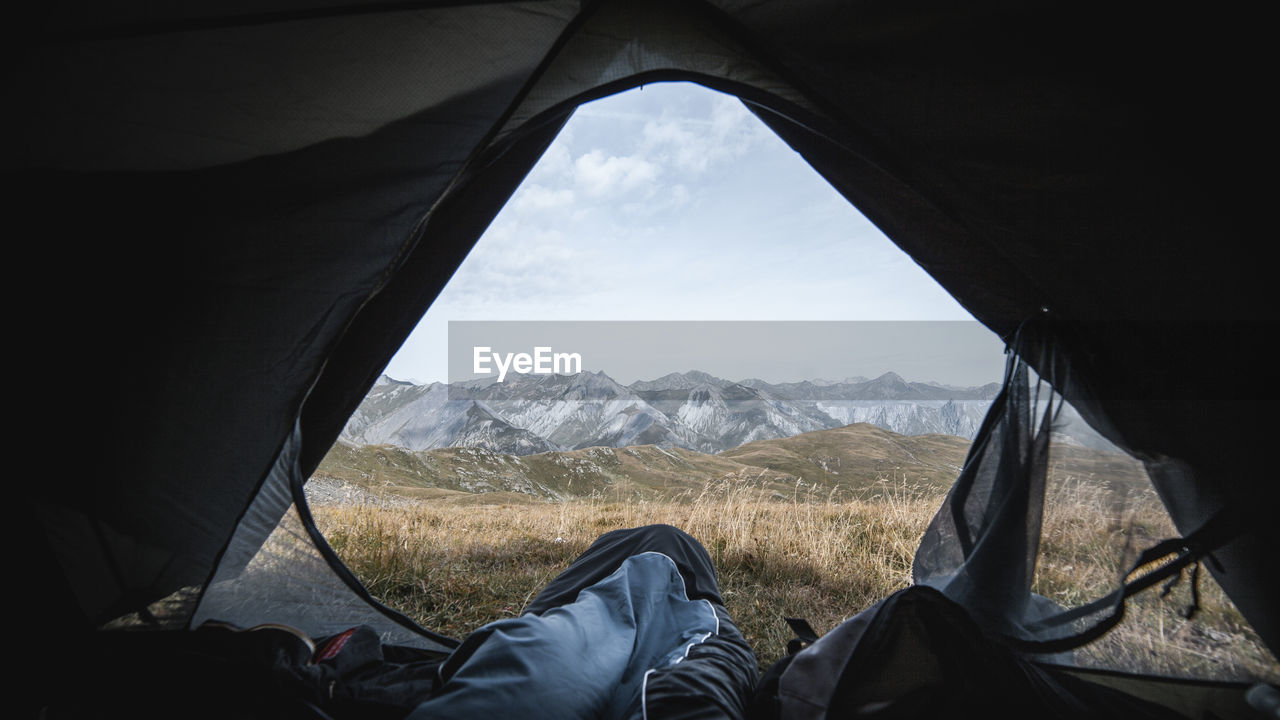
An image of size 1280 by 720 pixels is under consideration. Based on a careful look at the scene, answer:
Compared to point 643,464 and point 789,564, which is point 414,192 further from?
point 643,464

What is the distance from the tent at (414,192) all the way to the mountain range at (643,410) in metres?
66.3

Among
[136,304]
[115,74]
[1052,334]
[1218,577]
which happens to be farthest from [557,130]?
[1218,577]

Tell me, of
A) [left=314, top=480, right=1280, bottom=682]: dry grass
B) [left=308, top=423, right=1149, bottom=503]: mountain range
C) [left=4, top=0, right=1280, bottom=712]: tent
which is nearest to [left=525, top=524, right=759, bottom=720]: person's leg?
[left=314, top=480, right=1280, bottom=682]: dry grass

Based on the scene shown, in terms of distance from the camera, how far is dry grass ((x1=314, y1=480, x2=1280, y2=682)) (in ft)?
4.39

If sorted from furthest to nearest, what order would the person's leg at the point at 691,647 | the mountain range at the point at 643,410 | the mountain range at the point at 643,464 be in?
the mountain range at the point at 643,410
the mountain range at the point at 643,464
the person's leg at the point at 691,647

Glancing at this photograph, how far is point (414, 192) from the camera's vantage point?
1.67m

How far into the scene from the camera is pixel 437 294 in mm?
2131

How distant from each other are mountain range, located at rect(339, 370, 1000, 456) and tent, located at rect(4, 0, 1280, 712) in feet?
217

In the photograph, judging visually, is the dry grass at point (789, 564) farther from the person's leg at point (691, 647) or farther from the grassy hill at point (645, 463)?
the grassy hill at point (645, 463)

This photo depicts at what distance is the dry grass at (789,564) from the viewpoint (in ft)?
4.39

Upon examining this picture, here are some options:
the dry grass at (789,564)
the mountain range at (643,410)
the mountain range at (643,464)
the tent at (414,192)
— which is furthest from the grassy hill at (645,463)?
the tent at (414,192)

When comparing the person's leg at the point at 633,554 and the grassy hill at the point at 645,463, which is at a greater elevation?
the person's leg at the point at 633,554

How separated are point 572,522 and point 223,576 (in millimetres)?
3263

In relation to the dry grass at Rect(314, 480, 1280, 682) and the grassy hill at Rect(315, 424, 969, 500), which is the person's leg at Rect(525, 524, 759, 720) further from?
the grassy hill at Rect(315, 424, 969, 500)
